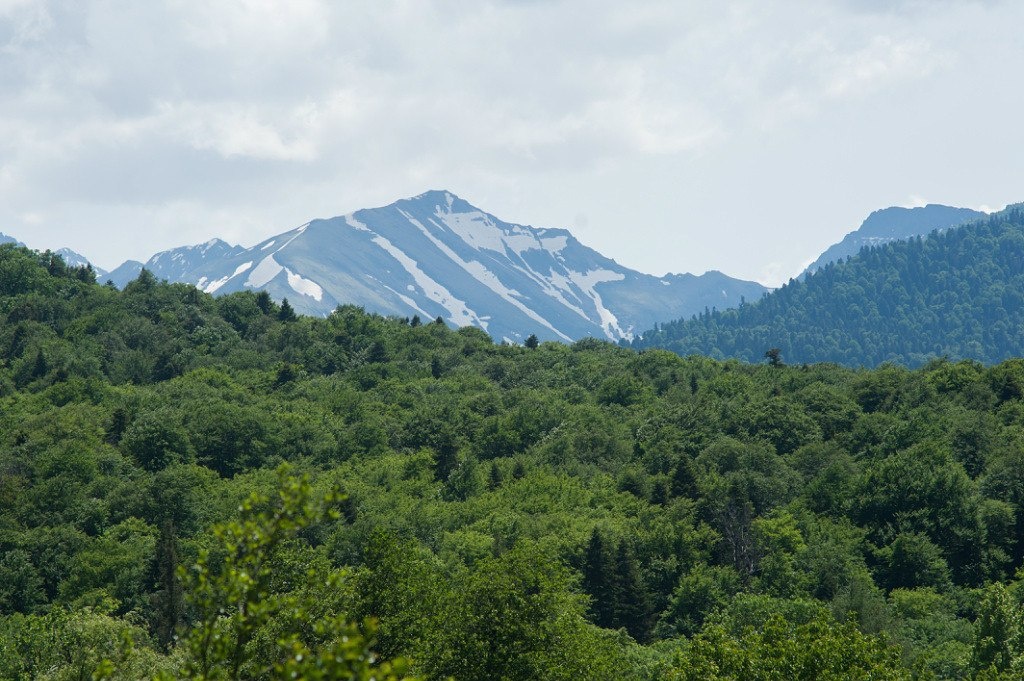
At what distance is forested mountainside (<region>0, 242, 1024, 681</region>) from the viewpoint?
40562mm

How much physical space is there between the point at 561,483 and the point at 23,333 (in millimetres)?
80018

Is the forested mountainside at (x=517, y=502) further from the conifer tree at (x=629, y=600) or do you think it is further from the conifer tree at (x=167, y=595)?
the conifer tree at (x=167, y=595)

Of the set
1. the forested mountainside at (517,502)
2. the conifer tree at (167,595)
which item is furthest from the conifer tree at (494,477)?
the conifer tree at (167,595)

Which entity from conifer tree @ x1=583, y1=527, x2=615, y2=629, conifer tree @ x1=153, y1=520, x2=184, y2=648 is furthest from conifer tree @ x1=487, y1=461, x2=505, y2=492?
conifer tree @ x1=153, y1=520, x2=184, y2=648

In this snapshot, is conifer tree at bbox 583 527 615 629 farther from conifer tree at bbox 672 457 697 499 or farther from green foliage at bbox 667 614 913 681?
green foliage at bbox 667 614 913 681

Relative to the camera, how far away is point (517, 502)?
9356 cm

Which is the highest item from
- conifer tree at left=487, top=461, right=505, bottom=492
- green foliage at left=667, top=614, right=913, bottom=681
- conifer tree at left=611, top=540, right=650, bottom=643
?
conifer tree at left=487, top=461, right=505, bottom=492

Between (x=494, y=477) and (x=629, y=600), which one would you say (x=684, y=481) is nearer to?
(x=494, y=477)

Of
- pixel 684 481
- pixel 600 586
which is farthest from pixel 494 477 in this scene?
pixel 600 586

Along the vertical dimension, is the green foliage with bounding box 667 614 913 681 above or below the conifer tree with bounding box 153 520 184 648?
above

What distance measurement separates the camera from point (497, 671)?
126ft

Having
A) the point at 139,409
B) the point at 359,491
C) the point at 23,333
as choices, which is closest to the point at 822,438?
the point at 359,491

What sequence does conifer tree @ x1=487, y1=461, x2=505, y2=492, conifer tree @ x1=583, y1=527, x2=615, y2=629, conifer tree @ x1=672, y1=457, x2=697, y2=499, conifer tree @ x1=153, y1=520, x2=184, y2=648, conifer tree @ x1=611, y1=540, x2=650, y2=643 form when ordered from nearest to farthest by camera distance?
conifer tree @ x1=153, y1=520, x2=184, y2=648 < conifer tree @ x1=611, y1=540, x2=650, y2=643 < conifer tree @ x1=583, y1=527, x2=615, y2=629 < conifer tree @ x1=672, y1=457, x2=697, y2=499 < conifer tree @ x1=487, y1=461, x2=505, y2=492

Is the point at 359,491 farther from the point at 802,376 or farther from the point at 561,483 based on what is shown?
the point at 802,376
